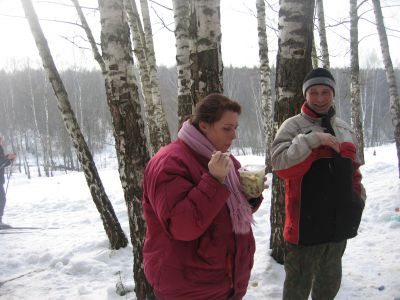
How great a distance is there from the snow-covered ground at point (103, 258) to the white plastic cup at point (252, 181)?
1712 millimetres

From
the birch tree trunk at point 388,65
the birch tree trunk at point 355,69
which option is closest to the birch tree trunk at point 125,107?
the birch tree trunk at point 388,65

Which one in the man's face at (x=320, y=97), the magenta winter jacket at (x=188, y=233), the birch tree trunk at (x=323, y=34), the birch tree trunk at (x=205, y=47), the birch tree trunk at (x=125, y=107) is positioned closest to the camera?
the magenta winter jacket at (x=188, y=233)

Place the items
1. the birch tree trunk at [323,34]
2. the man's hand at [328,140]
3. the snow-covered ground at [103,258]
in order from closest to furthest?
the man's hand at [328,140] < the snow-covered ground at [103,258] < the birch tree trunk at [323,34]

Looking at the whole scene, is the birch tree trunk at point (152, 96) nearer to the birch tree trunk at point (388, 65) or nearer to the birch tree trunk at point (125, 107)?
the birch tree trunk at point (388, 65)

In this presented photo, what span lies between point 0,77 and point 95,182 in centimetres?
4529

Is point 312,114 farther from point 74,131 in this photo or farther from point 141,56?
point 141,56

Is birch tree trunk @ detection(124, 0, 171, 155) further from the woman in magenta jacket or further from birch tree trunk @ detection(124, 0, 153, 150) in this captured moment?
the woman in magenta jacket

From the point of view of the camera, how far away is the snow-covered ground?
3.48 meters

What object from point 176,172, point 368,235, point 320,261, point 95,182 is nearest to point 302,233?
point 320,261

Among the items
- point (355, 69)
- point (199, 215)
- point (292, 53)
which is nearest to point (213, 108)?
point (199, 215)

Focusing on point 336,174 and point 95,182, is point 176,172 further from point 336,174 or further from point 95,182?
point 95,182

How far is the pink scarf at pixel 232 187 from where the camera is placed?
1.75 metres

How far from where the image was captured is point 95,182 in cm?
516

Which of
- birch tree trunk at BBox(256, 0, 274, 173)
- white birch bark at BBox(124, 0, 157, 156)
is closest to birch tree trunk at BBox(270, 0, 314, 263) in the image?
white birch bark at BBox(124, 0, 157, 156)
